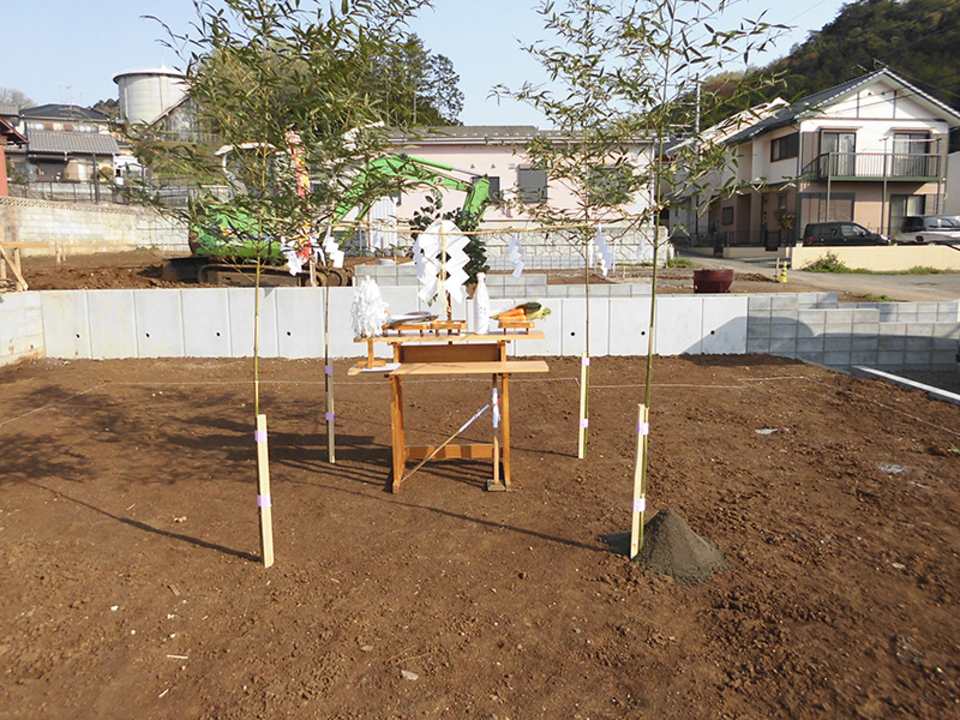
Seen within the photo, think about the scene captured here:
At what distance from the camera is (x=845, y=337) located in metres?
9.19

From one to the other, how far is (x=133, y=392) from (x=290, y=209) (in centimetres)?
519

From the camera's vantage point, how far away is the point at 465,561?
154 inches

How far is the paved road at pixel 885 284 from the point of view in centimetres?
1582

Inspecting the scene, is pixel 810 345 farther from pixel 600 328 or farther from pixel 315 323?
pixel 315 323

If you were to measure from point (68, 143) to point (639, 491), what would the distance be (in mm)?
51129

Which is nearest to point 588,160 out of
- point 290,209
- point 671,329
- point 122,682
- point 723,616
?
point 290,209

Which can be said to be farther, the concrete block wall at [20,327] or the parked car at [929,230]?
the parked car at [929,230]

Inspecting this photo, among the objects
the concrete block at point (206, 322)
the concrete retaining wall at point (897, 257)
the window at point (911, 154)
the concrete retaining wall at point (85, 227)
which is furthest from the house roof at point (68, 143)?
the window at point (911, 154)

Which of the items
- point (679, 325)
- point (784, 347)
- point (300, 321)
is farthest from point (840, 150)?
point (300, 321)

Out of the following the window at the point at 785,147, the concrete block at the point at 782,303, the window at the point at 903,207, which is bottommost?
the concrete block at the point at 782,303

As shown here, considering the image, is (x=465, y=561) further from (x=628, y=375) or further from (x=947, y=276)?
(x=947, y=276)

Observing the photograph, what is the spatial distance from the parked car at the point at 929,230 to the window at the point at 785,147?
5.55 metres

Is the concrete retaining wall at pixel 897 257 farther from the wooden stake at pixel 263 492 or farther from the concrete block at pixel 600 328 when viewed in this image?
the wooden stake at pixel 263 492

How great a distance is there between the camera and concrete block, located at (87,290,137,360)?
9750 millimetres
